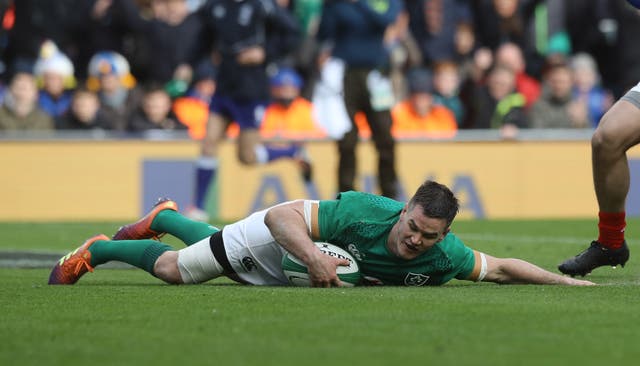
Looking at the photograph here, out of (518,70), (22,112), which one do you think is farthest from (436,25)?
(22,112)

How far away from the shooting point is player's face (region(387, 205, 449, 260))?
723cm

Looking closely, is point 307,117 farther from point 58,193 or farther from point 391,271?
point 391,271

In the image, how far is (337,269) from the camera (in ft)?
25.3

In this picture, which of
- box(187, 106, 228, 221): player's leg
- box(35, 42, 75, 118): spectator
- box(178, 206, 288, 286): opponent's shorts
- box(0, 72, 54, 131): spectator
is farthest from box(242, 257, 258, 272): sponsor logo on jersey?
box(35, 42, 75, 118): spectator

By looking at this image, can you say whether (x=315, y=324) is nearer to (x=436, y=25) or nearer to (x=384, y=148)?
(x=384, y=148)

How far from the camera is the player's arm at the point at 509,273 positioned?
7902mm

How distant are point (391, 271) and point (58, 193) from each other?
32.7 ft

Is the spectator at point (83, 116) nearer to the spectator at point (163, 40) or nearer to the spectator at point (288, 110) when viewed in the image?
Result: the spectator at point (163, 40)

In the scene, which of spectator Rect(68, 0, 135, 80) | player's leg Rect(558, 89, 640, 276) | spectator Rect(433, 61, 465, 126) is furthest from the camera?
spectator Rect(68, 0, 135, 80)

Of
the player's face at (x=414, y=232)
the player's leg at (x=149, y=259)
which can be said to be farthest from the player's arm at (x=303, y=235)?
the player's leg at (x=149, y=259)

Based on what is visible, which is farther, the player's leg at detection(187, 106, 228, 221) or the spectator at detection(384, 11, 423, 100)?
the spectator at detection(384, 11, 423, 100)

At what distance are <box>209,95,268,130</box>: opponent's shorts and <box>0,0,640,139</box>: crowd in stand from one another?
1.39 metres

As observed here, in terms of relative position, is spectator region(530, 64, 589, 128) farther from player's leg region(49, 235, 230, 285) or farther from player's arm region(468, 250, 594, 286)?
player's leg region(49, 235, 230, 285)

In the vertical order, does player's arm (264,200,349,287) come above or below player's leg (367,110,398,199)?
above
